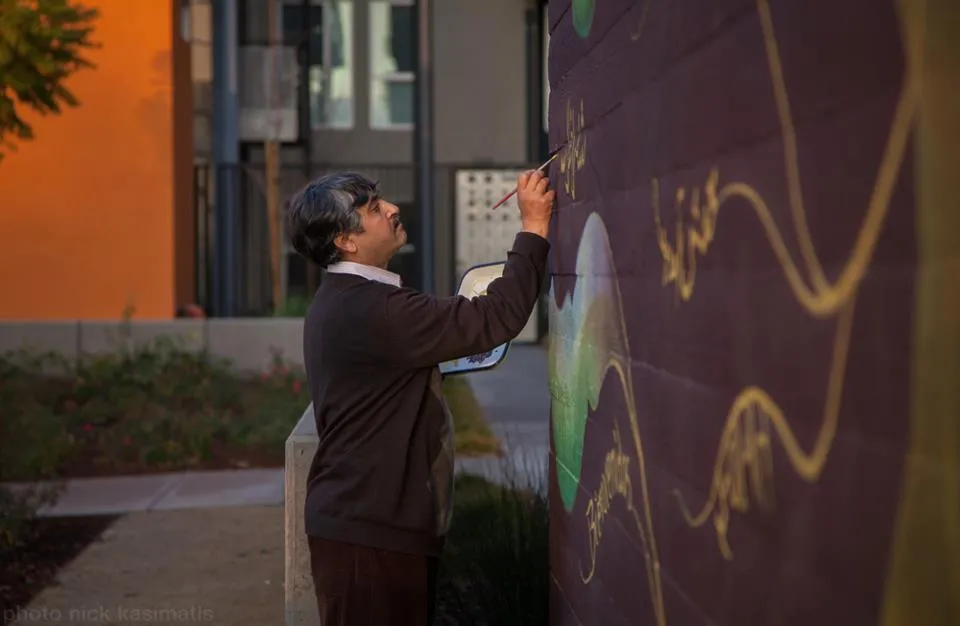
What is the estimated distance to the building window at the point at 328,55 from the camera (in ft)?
55.4

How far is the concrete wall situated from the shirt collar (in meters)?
8.32

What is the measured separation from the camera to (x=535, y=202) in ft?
10.1

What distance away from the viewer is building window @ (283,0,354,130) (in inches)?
665

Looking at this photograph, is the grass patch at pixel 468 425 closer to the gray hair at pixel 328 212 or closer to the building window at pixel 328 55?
the gray hair at pixel 328 212

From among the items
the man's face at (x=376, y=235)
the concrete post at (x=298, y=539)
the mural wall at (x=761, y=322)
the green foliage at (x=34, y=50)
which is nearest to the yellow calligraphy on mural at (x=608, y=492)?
the mural wall at (x=761, y=322)

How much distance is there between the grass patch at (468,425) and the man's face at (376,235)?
16.1 feet

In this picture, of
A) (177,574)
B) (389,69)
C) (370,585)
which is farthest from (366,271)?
(389,69)

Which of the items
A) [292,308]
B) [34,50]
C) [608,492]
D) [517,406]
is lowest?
[517,406]

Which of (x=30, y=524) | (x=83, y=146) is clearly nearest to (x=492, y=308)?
(x=30, y=524)

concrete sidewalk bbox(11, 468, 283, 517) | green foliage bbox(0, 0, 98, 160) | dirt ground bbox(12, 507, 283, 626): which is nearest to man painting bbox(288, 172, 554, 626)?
dirt ground bbox(12, 507, 283, 626)

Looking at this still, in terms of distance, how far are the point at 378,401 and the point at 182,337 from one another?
876 centimetres

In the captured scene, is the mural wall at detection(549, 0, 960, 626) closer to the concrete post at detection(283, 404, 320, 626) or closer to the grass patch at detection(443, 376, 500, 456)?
the concrete post at detection(283, 404, 320, 626)

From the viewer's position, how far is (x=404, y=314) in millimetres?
2826

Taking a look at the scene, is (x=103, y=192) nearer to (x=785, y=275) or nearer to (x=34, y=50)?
(x=34, y=50)
